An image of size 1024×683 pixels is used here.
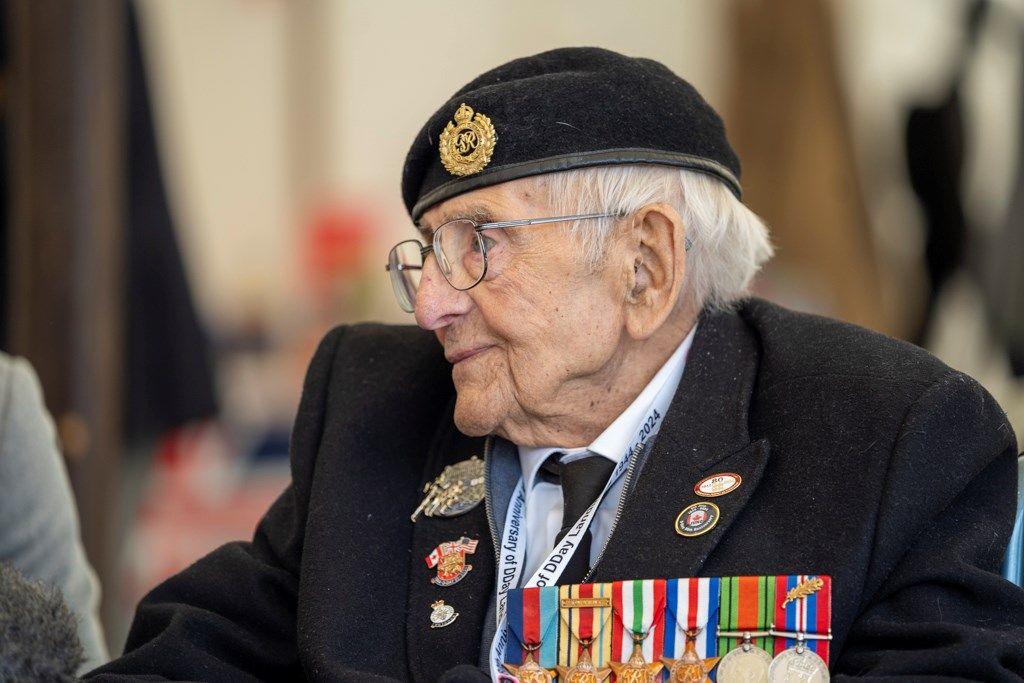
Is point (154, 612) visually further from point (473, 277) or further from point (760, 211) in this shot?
point (760, 211)

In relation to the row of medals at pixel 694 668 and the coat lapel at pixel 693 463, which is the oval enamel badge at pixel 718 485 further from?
the row of medals at pixel 694 668

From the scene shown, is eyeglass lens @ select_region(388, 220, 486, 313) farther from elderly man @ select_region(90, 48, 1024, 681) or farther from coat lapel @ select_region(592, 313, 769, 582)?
coat lapel @ select_region(592, 313, 769, 582)

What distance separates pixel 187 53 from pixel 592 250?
413 cm

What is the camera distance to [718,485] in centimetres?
192

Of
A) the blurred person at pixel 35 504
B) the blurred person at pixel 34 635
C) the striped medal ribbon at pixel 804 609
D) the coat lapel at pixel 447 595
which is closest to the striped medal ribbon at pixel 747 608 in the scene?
the striped medal ribbon at pixel 804 609

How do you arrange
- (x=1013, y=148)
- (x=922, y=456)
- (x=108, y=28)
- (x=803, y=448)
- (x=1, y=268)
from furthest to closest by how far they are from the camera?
(x=1013, y=148) < (x=1, y=268) < (x=108, y=28) < (x=803, y=448) < (x=922, y=456)

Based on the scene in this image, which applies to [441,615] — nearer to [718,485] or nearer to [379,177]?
[718,485]

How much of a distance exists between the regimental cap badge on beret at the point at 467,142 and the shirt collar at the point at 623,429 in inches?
18.0

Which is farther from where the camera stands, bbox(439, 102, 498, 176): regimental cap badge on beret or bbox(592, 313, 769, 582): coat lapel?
bbox(439, 102, 498, 176): regimental cap badge on beret

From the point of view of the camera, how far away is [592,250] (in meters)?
2.02

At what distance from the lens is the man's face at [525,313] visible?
2.01 metres

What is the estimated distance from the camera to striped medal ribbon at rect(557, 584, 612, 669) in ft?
5.75

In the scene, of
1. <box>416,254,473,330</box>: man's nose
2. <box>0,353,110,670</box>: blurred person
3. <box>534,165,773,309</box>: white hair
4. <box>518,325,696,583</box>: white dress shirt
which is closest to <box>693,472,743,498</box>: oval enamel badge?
<box>518,325,696,583</box>: white dress shirt

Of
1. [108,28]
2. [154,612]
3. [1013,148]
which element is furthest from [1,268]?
[1013,148]
